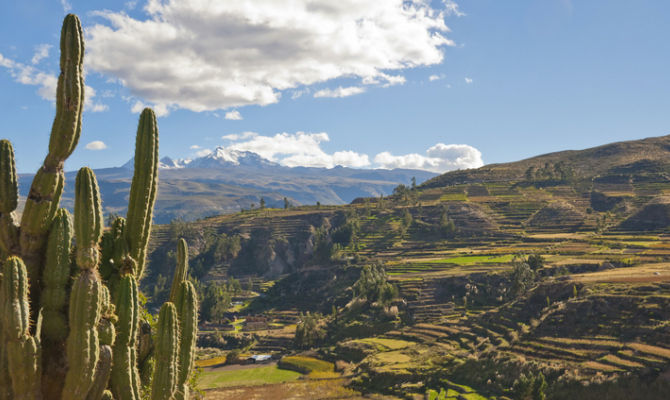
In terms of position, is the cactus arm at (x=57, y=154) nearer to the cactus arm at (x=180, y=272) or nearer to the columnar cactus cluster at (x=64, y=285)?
the columnar cactus cluster at (x=64, y=285)

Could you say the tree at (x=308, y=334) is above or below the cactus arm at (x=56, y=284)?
below

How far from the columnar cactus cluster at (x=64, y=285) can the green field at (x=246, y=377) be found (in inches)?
2444

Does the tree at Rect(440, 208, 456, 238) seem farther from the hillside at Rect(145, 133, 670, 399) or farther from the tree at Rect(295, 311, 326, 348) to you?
the tree at Rect(295, 311, 326, 348)

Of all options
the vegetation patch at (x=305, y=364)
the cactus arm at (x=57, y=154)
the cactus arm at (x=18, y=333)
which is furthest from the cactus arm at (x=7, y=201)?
the vegetation patch at (x=305, y=364)

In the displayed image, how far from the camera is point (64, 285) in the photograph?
568 inches

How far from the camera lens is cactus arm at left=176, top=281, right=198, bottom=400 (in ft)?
59.0

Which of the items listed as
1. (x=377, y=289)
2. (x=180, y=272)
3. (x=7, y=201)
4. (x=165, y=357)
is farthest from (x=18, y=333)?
(x=377, y=289)

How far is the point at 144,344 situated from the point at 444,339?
64977 mm

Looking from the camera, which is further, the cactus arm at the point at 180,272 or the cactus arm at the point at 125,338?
the cactus arm at the point at 180,272

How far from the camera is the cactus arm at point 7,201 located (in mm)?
14211

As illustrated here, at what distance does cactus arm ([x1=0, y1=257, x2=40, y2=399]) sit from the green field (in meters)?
63.3

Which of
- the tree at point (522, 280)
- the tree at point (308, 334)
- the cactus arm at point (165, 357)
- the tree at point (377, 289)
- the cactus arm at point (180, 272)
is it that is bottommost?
the tree at point (308, 334)

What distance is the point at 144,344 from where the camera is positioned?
718 inches

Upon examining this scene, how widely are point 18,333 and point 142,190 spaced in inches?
230
